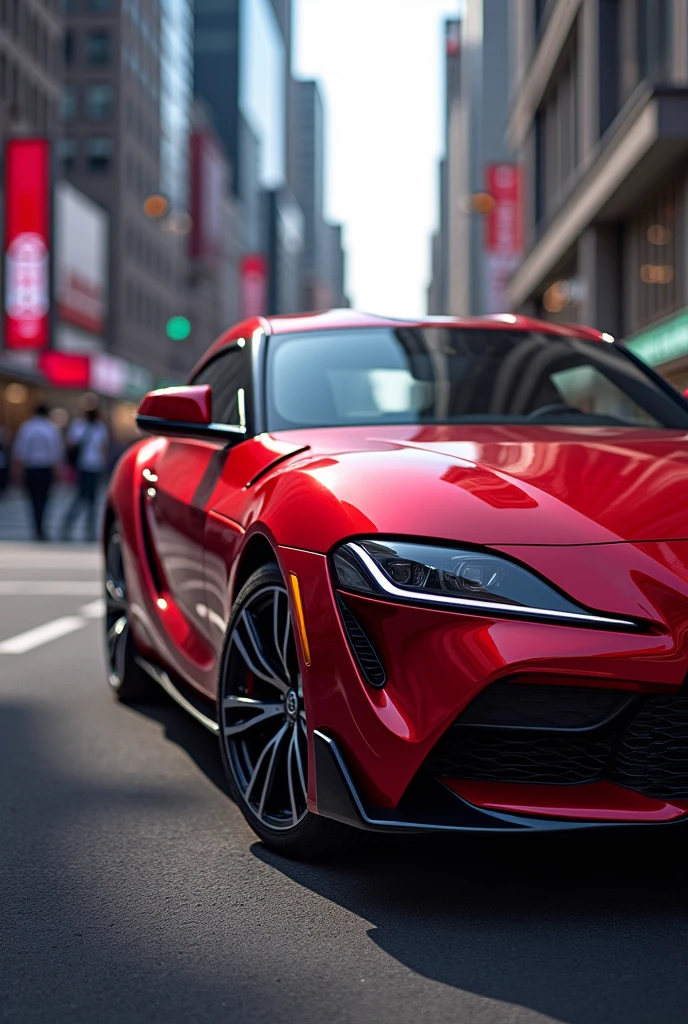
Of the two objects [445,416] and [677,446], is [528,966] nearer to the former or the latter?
[677,446]

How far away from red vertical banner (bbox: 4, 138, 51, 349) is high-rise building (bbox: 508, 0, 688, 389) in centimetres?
1627

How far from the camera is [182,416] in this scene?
4668mm

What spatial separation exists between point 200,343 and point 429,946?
330 feet

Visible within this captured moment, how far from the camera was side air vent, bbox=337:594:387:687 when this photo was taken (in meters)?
3.12

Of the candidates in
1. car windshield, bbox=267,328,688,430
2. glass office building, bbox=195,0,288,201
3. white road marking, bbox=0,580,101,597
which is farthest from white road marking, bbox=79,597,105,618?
glass office building, bbox=195,0,288,201

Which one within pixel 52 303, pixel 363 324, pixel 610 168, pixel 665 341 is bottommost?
pixel 363 324

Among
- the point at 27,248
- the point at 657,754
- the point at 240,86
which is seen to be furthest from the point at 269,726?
the point at 240,86

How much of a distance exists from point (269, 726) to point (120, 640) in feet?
7.62

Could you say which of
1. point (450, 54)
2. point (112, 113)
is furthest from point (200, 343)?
point (450, 54)

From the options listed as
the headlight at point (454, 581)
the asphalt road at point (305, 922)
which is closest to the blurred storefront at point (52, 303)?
the asphalt road at point (305, 922)

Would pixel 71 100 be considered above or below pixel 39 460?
above

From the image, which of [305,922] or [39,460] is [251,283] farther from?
[305,922]

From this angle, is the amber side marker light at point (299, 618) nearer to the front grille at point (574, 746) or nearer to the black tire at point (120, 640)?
the front grille at point (574, 746)

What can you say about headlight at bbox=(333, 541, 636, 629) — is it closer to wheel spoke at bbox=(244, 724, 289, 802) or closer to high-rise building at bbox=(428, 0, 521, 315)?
wheel spoke at bbox=(244, 724, 289, 802)
